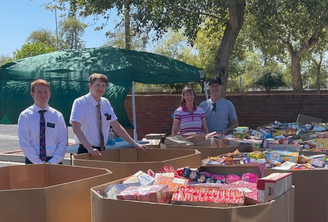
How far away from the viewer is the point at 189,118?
5.63 metres

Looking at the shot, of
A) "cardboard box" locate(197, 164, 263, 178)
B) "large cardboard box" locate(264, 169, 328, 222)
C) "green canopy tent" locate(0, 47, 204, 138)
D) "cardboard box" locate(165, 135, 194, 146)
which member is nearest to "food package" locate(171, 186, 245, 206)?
"cardboard box" locate(197, 164, 263, 178)

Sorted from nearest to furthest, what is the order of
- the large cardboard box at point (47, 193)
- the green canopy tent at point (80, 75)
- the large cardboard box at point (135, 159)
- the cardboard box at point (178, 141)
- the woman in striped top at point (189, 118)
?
the large cardboard box at point (47, 193), the large cardboard box at point (135, 159), the cardboard box at point (178, 141), the woman in striped top at point (189, 118), the green canopy tent at point (80, 75)

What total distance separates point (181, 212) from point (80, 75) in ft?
23.2

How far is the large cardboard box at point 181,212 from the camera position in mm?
2059

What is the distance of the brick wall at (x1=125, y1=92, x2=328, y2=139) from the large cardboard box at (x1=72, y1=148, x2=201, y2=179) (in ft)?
20.8

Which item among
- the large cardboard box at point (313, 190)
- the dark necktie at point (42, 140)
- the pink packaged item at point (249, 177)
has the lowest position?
the large cardboard box at point (313, 190)

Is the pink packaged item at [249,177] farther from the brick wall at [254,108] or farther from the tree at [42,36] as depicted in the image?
the tree at [42,36]

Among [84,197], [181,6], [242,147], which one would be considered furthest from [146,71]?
[84,197]

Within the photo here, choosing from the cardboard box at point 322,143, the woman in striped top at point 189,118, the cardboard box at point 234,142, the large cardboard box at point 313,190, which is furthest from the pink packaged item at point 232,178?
the woman in striped top at point 189,118

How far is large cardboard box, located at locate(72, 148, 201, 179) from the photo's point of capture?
3.23 metres

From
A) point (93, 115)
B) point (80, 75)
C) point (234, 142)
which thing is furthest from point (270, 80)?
point (93, 115)

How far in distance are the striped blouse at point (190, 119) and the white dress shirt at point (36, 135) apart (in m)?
2.11

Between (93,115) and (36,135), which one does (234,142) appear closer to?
(93,115)

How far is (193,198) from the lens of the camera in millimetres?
2227
